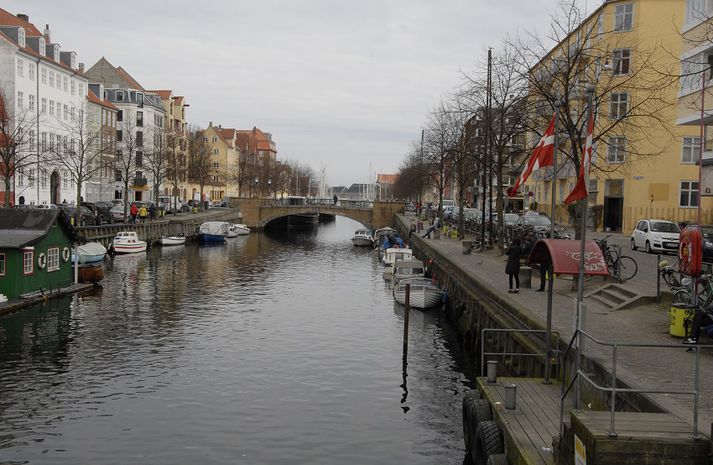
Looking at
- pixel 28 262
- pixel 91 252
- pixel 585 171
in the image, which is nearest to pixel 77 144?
pixel 91 252

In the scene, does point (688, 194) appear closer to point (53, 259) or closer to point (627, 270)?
point (627, 270)

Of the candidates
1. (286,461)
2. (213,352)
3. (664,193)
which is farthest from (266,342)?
(664,193)

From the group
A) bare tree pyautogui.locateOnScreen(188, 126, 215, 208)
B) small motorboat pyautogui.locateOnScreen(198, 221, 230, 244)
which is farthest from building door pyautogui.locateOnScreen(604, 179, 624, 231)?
bare tree pyautogui.locateOnScreen(188, 126, 215, 208)

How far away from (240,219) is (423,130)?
3409 cm

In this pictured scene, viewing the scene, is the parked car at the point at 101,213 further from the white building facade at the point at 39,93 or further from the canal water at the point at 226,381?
the canal water at the point at 226,381

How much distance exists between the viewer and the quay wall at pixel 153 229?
59.7 m

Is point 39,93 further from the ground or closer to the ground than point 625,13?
closer to the ground

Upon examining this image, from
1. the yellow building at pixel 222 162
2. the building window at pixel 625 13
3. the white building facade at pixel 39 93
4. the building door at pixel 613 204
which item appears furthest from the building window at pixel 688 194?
the yellow building at pixel 222 162

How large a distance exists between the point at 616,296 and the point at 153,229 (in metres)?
55.9

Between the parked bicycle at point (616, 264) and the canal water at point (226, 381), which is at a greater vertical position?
the parked bicycle at point (616, 264)

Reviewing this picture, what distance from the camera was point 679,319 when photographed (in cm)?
1766

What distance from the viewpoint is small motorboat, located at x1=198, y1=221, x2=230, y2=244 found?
77.6 metres

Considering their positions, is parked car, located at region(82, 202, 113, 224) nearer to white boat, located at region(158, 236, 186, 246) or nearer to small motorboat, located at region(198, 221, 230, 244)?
white boat, located at region(158, 236, 186, 246)

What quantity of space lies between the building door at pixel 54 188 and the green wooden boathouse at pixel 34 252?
4109cm
